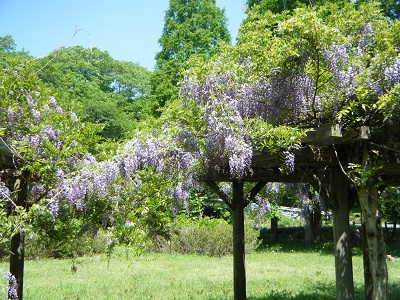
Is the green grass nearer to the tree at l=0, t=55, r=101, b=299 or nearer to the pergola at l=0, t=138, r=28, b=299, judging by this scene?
the pergola at l=0, t=138, r=28, b=299

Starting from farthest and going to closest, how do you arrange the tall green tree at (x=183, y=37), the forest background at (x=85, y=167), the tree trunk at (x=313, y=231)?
1. the tall green tree at (x=183, y=37)
2. the tree trunk at (x=313, y=231)
3. the forest background at (x=85, y=167)

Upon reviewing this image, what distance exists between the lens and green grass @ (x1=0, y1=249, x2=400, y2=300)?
27.4ft

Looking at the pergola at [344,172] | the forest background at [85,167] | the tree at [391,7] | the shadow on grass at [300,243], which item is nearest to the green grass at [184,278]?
the forest background at [85,167]

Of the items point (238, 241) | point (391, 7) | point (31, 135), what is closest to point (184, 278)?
point (238, 241)

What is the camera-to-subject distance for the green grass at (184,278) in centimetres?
836

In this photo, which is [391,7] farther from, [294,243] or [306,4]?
[294,243]

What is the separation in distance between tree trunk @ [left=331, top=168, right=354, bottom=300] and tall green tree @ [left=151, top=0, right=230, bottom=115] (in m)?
16.6

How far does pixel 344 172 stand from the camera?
4516 mm

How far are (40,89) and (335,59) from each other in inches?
132

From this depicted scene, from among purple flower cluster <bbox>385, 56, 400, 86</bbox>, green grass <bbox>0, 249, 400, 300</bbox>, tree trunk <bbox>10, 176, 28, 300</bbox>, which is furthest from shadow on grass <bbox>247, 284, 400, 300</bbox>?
purple flower cluster <bbox>385, 56, 400, 86</bbox>

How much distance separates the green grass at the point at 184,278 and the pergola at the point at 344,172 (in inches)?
81.3

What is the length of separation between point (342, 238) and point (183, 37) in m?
18.8

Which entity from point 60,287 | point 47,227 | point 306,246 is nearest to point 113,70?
point 306,246

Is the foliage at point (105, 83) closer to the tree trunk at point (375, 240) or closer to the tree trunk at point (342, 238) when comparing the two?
the tree trunk at point (342, 238)
